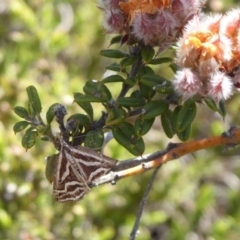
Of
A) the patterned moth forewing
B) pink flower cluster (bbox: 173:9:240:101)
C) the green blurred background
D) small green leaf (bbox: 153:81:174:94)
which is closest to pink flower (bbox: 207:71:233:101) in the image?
pink flower cluster (bbox: 173:9:240:101)

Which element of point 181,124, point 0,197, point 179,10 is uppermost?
point 179,10

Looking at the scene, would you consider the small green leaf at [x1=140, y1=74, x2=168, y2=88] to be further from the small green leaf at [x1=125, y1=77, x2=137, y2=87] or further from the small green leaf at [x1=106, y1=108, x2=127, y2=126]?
the small green leaf at [x1=106, y1=108, x2=127, y2=126]

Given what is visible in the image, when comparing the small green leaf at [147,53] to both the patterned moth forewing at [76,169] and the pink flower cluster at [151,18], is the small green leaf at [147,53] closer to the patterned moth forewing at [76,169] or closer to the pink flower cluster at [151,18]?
the pink flower cluster at [151,18]

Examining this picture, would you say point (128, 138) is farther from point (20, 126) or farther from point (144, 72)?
point (20, 126)

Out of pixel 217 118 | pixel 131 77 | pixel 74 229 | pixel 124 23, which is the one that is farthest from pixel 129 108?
pixel 217 118

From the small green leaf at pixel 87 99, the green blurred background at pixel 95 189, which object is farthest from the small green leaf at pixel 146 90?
the green blurred background at pixel 95 189

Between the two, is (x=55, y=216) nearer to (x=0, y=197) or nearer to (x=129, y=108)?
(x=0, y=197)
